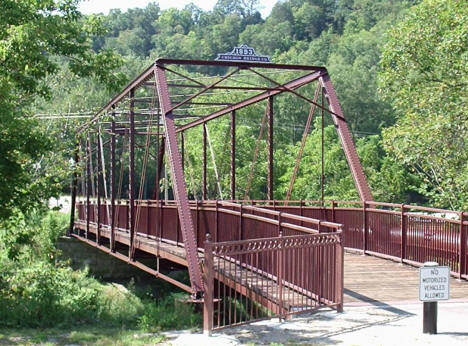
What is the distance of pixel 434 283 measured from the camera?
854 cm

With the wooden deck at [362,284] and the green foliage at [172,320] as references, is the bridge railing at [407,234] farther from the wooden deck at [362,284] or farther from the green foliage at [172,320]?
the green foliage at [172,320]

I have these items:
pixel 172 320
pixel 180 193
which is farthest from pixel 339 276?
pixel 180 193

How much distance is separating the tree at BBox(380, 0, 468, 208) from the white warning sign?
904 cm

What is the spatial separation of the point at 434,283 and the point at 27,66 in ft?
22.4

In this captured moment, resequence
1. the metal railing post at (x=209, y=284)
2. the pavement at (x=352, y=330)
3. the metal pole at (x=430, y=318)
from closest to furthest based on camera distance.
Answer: the pavement at (x=352, y=330) < the metal pole at (x=430, y=318) < the metal railing post at (x=209, y=284)

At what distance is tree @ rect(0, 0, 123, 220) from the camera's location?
10.9 m

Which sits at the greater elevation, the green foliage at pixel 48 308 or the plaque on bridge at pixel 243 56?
the plaque on bridge at pixel 243 56

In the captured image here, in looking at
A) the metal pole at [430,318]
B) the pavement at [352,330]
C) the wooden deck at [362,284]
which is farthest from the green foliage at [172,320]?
the metal pole at [430,318]

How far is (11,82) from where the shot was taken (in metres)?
11.5

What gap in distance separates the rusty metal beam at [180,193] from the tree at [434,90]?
7326mm

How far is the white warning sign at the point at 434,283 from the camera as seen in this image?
27.8 feet

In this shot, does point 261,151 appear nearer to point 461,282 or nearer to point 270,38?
point 461,282

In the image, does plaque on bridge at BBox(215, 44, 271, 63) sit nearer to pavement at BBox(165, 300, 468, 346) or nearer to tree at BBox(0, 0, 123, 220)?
tree at BBox(0, 0, 123, 220)

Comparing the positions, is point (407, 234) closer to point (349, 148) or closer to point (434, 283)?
point (349, 148)
